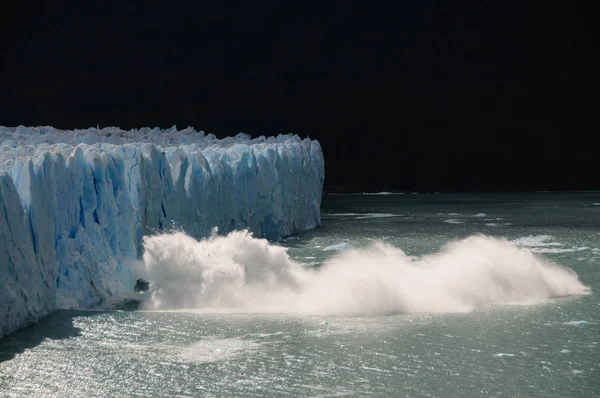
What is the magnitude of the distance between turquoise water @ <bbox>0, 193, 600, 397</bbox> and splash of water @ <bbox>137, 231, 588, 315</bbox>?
1.52 feet

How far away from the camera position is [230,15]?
1929 inches

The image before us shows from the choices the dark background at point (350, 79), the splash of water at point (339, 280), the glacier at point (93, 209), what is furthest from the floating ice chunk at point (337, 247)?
the dark background at point (350, 79)

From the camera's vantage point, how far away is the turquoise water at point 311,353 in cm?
803

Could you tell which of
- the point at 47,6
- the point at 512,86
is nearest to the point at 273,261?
the point at 512,86

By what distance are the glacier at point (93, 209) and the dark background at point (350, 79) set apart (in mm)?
25940

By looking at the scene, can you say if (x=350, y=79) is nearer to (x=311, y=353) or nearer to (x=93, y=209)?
(x=93, y=209)

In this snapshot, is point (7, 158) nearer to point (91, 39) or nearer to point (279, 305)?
point (279, 305)

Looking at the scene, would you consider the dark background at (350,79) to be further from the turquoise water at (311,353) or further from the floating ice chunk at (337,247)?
the turquoise water at (311,353)

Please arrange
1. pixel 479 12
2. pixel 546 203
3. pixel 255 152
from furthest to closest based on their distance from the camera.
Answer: pixel 479 12
pixel 546 203
pixel 255 152

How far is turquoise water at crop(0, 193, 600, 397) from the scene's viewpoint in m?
8.03

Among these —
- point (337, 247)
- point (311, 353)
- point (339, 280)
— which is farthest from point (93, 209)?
point (337, 247)

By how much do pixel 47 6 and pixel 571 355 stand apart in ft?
147

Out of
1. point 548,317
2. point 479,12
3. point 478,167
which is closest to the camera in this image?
point 548,317

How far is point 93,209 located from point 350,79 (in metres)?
35.2
